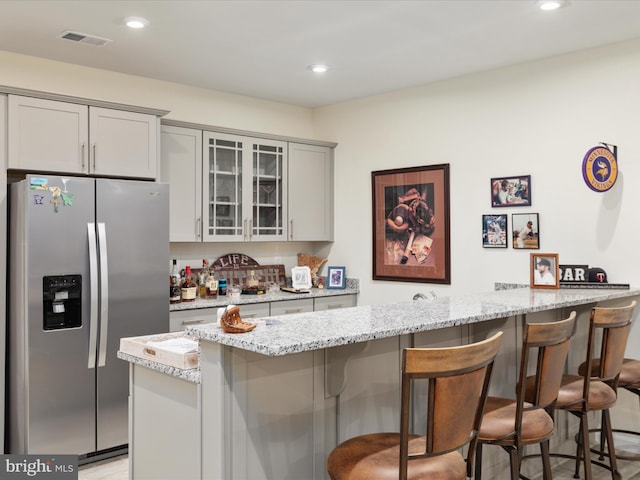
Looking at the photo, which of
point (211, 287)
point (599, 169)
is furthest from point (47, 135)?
point (599, 169)

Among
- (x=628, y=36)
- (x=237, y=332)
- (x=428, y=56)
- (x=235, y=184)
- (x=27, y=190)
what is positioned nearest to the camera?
(x=237, y=332)

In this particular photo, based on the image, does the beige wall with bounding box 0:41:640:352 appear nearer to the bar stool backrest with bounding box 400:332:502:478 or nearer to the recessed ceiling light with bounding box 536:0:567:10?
the recessed ceiling light with bounding box 536:0:567:10

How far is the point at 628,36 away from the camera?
3.73m

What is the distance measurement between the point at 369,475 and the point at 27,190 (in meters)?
2.62

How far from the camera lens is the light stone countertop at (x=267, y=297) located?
14.1 feet

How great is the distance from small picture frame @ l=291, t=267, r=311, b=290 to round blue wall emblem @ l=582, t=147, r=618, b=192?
2.52 metres

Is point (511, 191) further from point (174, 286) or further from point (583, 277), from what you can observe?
point (174, 286)

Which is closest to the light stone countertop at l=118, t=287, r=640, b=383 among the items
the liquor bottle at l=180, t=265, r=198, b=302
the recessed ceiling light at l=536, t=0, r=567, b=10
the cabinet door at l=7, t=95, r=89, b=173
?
the recessed ceiling light at l=536, t=0, r=567, b=10

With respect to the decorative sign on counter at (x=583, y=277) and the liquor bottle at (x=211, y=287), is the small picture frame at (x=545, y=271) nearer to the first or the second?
the decorative sign on counter at (x=583, y=277)

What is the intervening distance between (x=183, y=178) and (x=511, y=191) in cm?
254

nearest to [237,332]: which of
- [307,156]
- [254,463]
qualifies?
[254,463]

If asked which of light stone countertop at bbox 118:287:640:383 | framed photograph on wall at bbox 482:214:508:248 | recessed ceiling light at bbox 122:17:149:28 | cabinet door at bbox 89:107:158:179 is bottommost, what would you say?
light stone countertop at bbox 118:287:640:383

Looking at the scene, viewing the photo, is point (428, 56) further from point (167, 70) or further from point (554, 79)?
point (167, 70)

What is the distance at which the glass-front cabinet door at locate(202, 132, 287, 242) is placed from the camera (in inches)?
190
